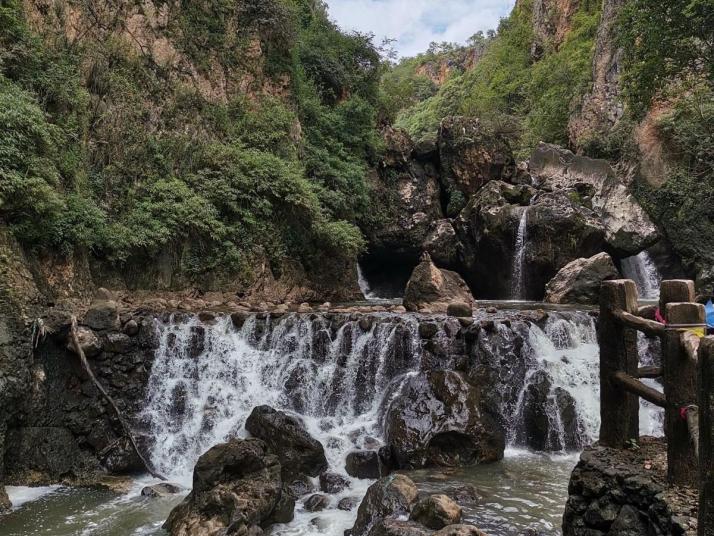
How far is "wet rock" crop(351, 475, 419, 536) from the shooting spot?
618cm

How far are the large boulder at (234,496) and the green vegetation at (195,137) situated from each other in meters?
5.85

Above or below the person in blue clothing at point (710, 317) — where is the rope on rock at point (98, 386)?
below

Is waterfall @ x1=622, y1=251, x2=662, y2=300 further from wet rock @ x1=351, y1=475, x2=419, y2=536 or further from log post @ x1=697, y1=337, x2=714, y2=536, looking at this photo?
log post @ x1=697, y1=337, x2=714, y2=536

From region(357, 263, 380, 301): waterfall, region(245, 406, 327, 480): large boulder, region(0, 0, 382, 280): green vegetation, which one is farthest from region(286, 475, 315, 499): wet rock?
region(357, 263, 380, 301): waterfall

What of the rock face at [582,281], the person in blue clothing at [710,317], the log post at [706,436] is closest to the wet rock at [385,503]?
the log post at [706,436]

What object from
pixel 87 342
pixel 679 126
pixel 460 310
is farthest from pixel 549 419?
pixel 679 126

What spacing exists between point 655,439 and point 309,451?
191 inches

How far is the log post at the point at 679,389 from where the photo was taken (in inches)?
156

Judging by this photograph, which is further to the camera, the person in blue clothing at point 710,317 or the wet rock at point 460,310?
the wet rock at point 460,310

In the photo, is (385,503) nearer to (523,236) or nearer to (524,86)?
(523,236)

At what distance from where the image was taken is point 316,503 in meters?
7.13

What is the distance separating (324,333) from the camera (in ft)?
34.6

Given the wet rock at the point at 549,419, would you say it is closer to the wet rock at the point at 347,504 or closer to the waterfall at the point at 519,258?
the wet rock at the point at 347,504

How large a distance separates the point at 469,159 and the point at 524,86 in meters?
16.9
